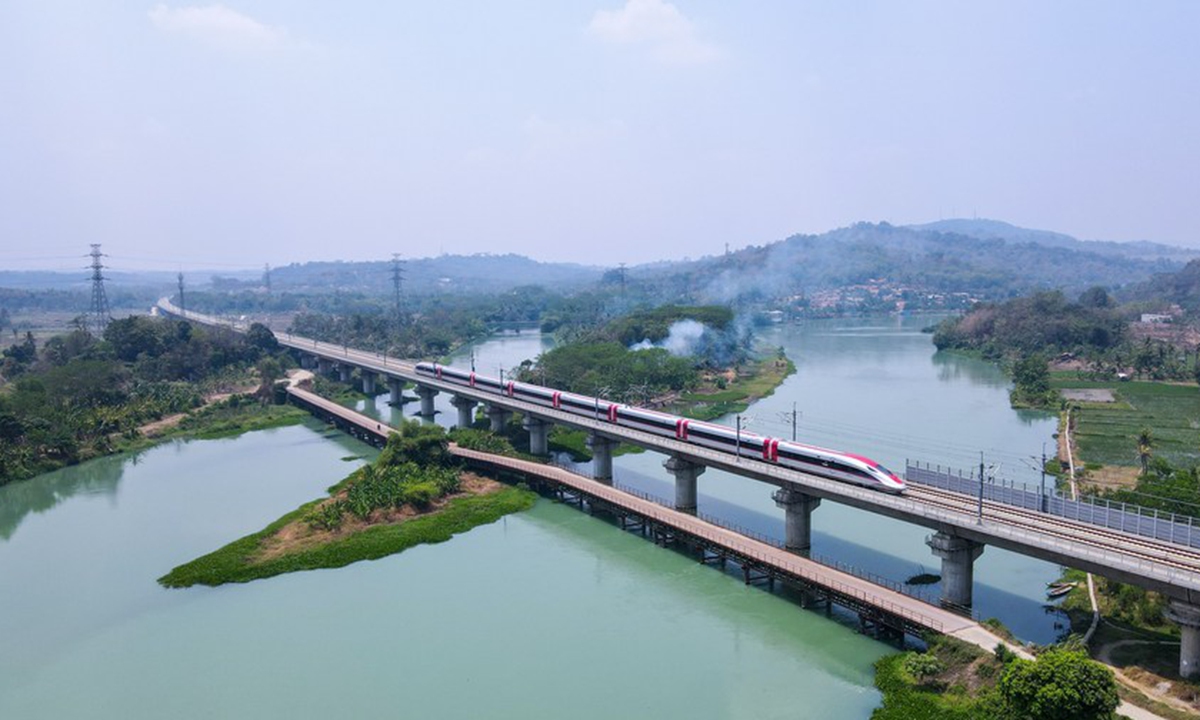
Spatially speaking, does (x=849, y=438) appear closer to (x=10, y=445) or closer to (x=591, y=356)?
(x=591, y=356)

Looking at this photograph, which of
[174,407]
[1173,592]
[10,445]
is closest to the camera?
[1173,592]

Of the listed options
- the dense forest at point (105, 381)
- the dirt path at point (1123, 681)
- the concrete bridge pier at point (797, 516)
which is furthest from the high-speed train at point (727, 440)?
the dense forest at point (105, 381)

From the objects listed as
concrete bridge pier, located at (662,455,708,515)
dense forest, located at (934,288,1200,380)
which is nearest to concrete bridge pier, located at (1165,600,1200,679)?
concrete bridge pier, located at (662,455,708,515)

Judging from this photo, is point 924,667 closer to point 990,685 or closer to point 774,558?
point 990,685

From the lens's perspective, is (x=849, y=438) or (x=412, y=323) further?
(x=412, y=323)

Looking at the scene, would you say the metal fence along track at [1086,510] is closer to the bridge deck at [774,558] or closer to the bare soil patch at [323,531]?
the bridge deck at [774,558]

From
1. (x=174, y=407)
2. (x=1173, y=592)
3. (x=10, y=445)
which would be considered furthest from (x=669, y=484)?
(x=174, y=407)

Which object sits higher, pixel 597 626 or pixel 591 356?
pixel 591 356
